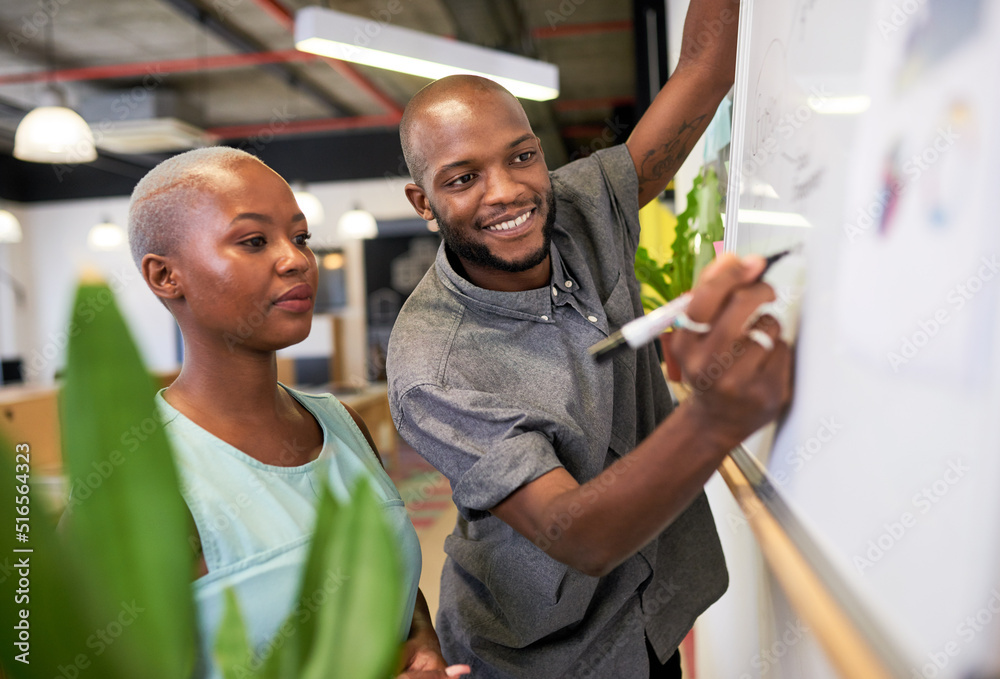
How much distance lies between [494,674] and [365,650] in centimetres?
92

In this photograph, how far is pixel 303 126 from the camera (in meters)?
8.94

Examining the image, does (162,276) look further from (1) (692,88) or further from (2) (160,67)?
(2) (160,67)

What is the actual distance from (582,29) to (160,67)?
3.68m

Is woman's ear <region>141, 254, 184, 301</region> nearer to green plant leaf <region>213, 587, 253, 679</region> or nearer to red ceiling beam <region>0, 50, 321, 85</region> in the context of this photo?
green plant leaf <region>213, 587, 253, 679</region>

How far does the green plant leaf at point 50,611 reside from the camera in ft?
1.17

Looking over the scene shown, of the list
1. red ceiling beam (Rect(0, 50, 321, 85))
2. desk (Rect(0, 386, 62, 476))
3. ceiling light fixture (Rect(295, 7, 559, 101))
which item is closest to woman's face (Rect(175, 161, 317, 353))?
ceiling light fixture (Rect(295, 7, 559, 101))

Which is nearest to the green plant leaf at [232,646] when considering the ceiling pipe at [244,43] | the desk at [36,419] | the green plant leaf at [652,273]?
the green plant leaf at [652,273]

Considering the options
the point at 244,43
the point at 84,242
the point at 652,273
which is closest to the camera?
the point at 652,273

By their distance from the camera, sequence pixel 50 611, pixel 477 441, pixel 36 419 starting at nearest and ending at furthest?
pixel 50 611, pixel 477 441, pixel 36 419

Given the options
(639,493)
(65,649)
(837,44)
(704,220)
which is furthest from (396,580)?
(704,220)

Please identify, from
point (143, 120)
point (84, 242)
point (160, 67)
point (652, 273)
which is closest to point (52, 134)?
point (143, 120)

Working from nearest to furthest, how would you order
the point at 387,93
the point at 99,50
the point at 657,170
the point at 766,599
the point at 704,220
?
the point at 766,599, the point at 657,170, the point at 704,220, the point at 99,50, the point at 387,93

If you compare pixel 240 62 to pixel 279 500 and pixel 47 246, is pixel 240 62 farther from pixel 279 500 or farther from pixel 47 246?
pixel 279 500

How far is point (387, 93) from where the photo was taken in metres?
7.79
